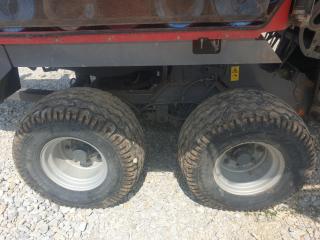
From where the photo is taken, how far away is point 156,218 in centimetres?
297

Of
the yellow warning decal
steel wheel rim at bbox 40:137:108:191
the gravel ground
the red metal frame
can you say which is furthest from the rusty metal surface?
the gravel ground

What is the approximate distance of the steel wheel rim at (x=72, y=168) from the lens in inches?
114

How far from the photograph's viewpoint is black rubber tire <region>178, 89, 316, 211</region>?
2520 millimetres

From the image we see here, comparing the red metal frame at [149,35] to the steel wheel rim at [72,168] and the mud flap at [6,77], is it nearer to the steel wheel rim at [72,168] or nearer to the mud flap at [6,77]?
the mud flap at [6,77]

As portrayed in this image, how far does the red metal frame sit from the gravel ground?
4.75 feet

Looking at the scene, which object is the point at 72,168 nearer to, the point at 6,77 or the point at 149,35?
the point at 6,77

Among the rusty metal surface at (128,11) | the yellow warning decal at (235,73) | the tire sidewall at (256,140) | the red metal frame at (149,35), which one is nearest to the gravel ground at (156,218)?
the tire sidewall at (256,140)

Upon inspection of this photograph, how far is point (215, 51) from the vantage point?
240 cm

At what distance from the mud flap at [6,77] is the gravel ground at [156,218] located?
90 cm

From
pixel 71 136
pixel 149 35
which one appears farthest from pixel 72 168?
pixel 149 35

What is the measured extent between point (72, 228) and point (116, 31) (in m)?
1.64

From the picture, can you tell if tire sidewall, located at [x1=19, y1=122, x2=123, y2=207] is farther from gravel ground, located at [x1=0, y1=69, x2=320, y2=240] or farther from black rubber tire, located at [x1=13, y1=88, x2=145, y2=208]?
gravel ground, located at [x1=0, y1=69, x2=320, y2=240]

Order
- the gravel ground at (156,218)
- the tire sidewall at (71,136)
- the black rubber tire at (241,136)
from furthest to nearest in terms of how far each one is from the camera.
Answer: the gravel ground at (156,218)
the tire sidewall at (71,136)
the black rubber tire at (241,136)

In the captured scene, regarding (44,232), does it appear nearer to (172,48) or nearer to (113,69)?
(113,69)
